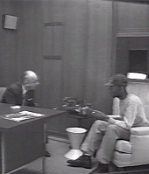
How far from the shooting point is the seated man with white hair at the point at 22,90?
12.9 feet

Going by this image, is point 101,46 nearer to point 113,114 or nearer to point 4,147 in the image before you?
point 113,114

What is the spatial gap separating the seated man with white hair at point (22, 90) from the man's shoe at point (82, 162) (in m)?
0.48

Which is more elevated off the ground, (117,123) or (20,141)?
(117,123)

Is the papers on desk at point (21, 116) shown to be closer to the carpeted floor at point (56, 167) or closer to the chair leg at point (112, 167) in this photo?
the carpeted floor at point (56, 167)

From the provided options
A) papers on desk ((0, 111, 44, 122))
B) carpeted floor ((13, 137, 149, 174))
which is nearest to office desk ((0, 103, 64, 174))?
papers on desk ((0, 111, 44, 122))

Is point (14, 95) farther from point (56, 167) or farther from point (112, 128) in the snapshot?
point (112, 128)

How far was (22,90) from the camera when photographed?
4.04 metres

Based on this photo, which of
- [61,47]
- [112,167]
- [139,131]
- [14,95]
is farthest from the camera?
[61,47]

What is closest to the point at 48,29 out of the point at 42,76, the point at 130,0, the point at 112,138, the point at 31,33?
the point at 31,33

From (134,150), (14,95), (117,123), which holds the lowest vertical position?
(134,150)

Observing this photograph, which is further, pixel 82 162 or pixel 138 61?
pixel 138 61

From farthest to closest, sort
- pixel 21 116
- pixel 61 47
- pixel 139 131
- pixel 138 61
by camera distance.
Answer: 1. pixel 61 47
2. pixel 138 61
3. pixel 139 131
4. pixel 21 116

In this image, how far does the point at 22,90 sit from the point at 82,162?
1.24 m

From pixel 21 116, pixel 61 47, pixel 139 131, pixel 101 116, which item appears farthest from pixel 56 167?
pixel 61 47
